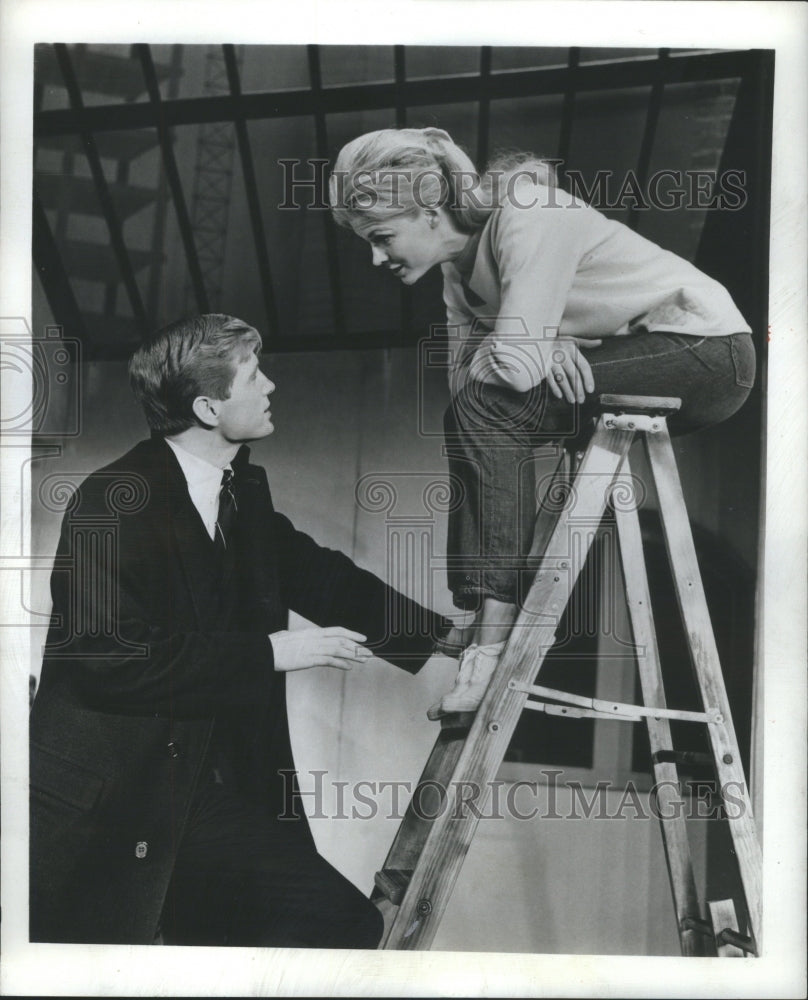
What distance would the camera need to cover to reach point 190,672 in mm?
4016

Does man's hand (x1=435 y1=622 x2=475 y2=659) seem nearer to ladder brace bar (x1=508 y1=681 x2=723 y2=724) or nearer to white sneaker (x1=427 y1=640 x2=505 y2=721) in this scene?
white sneaker (x1=427 y1=640 x2=505 y2=721)

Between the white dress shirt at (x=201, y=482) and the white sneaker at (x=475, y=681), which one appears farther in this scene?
the white dress shirt at (x=201, y=482)

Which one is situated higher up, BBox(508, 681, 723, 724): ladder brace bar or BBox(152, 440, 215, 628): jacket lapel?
BBox(152, 440, 215, 628): jacket lapel

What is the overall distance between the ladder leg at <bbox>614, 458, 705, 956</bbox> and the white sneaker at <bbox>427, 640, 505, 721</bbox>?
1.87 feet

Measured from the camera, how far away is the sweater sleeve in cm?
405

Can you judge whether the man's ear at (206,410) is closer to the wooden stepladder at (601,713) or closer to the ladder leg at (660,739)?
the wooden stepladder at (601,713)

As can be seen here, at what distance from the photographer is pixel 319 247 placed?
4129mm

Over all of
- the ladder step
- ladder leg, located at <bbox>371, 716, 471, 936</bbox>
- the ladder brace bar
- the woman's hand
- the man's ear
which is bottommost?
the ladder step

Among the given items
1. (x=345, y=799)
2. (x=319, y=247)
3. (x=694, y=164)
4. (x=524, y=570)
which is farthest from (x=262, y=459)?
(x=694, y=164)

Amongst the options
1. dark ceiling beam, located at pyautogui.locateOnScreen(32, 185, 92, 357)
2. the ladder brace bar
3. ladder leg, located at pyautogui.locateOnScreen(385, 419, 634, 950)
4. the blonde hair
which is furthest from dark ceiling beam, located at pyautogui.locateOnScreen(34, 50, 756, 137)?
the ladder brace bar

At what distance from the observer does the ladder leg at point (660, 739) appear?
399 centimetres

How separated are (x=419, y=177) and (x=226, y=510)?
1.61 m

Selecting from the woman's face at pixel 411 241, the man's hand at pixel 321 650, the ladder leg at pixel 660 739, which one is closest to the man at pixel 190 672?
the man's hand at pixel 321 650

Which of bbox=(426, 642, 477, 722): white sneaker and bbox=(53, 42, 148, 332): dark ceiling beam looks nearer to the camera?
bbox=(426, 642, 477, 722): white sneaker
